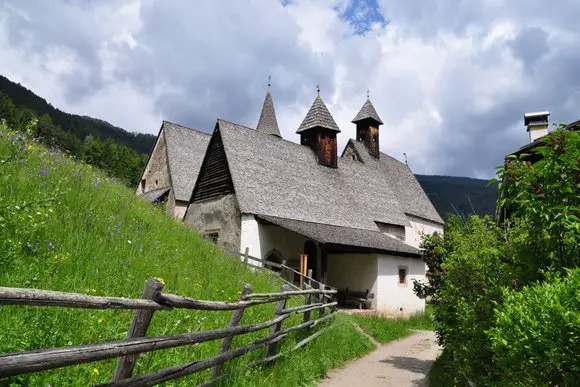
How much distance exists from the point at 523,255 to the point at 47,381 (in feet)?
15.3

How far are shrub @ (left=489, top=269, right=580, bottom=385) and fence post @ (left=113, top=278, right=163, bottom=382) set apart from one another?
2.70 m

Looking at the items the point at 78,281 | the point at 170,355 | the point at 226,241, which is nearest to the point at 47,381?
the point at 170,355

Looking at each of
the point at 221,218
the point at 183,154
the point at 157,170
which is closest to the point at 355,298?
the point at 221,218

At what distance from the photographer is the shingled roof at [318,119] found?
77.8 ft

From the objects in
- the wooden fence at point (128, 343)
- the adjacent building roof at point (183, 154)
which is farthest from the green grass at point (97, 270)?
the adjacent building roof at point (183, 154)

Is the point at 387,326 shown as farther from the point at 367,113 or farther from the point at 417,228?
the point at 367,113

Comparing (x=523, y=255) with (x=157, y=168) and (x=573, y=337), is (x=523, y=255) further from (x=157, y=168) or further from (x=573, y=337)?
(x=157, y=168)

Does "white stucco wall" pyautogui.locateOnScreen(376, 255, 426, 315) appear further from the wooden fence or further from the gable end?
the wooden fence

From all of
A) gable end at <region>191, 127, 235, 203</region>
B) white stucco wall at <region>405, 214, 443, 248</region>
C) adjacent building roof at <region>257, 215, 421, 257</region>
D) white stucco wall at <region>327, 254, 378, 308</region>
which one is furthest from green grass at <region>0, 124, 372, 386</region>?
white stucco wall at <region>405, 214, 443, 248</region>

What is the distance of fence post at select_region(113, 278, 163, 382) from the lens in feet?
9.66

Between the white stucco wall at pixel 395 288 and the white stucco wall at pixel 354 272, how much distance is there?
0.89 ft

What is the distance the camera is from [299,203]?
18594mm

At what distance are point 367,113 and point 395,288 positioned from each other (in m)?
17.6

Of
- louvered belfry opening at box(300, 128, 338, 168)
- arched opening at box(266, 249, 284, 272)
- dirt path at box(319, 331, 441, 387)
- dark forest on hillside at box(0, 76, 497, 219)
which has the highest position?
dark forest on hillside at box(0, 76, 497, 219)
